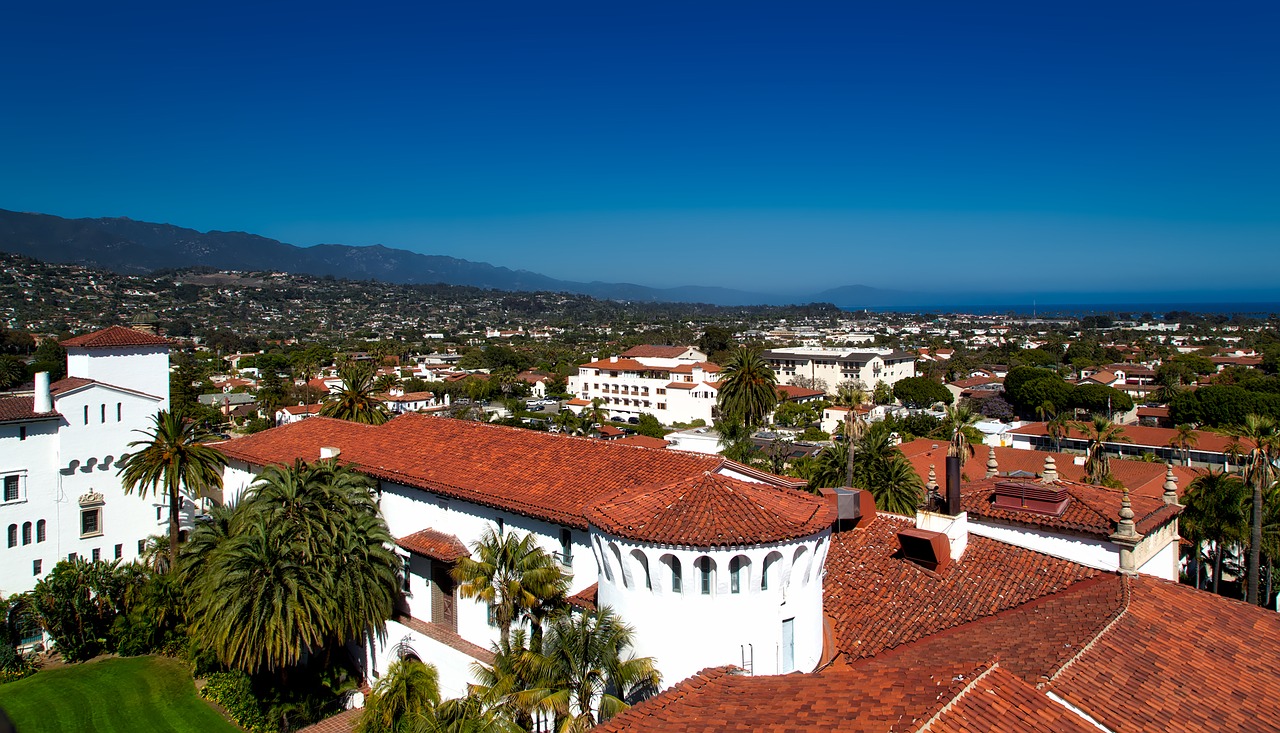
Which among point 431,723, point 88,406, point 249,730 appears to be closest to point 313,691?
point 249,730

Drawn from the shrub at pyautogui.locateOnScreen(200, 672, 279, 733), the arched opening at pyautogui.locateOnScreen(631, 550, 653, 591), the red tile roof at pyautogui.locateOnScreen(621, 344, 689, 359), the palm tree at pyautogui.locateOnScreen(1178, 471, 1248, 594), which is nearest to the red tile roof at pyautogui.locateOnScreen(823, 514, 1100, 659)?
the arched opening at pyautogui.locateOnScreen(631, 550, 653, 591)

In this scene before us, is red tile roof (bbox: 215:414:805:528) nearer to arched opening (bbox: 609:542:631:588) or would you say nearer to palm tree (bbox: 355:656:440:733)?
arched opening (bbox: 609:542:631:588)

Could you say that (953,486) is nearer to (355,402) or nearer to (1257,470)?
(1257,470)

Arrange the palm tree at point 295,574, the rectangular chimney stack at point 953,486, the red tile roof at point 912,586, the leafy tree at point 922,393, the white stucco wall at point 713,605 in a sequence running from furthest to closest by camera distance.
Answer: the leafy tree at point 922,393
the rectangular chimney stack at point 953,486
the palm tree at point 295,574
the red tile roof at point 912,586
the white stucco wall at point 713,605

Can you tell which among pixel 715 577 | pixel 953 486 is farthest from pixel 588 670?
pixel 953 486

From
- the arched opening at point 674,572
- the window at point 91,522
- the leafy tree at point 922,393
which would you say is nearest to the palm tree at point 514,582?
the arched opening at point 674,572

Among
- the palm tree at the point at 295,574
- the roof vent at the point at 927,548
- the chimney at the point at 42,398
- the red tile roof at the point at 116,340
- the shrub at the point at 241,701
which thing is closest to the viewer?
the roof vent at the point at 927,548

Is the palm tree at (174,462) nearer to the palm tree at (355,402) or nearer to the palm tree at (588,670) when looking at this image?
the palm tree at (355,402)
